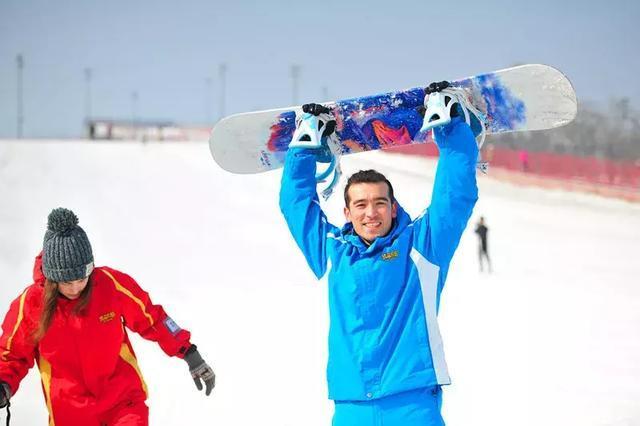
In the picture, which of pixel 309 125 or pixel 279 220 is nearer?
pixel 309 125

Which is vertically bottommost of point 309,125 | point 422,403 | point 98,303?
point 422,403

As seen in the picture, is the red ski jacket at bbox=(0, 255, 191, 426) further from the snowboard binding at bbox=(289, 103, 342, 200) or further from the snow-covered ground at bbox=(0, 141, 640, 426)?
the snow-covered ground at bbox=(0, 141, 640, 426)

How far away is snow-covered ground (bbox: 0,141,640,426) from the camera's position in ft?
24.6

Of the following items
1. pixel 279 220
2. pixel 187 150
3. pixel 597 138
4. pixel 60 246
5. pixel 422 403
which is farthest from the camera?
pixel 597 138

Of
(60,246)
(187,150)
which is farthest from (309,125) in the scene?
(187,150)

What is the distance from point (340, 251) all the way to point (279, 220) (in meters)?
22.5

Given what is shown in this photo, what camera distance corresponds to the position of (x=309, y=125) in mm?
3803

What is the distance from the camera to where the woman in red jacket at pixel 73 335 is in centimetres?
371

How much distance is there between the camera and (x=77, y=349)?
12.3 ft

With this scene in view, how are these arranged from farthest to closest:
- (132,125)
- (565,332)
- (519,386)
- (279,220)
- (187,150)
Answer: (132,125) → (187,150) → (279,220) → (565,332) → (519,386)

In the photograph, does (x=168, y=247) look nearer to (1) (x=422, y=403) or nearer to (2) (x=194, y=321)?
(2) (x=194, y=321)

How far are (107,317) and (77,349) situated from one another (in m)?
0.19

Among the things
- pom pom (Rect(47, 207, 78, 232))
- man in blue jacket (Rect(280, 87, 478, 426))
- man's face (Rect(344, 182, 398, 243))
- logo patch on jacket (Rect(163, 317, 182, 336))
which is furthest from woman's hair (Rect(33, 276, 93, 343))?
man's face (Rect(344, 182, 398, 243))

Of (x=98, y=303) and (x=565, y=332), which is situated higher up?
(x=98, y=303)
